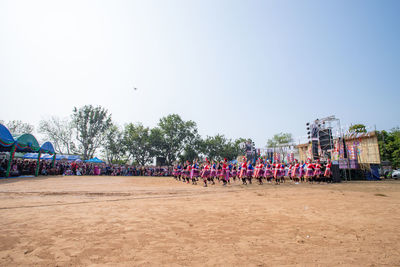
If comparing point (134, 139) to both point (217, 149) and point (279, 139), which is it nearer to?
point (217, 149)

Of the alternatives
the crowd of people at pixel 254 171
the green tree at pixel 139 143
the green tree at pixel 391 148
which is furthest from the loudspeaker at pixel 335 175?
the green tree at pixel 139 143

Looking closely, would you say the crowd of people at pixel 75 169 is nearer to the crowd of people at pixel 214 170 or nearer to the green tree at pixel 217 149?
the crowd of people at pixel 214 170

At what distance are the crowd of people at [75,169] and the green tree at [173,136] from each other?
11107 mm

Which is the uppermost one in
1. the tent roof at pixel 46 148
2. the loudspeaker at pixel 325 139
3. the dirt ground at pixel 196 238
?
the loudspeaker at pixel 325 139

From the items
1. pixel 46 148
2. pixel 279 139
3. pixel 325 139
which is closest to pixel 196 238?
pixel 325 139

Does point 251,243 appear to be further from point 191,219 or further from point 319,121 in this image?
point 319,121

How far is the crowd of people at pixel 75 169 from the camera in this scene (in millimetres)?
22375

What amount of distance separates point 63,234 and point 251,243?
2.99 metres

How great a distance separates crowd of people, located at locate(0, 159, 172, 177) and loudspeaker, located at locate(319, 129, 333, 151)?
2588 cm

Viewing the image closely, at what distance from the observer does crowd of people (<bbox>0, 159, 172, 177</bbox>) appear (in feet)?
73.4

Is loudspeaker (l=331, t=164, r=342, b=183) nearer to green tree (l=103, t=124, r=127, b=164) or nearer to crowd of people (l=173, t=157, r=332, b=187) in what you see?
crowd of people (l=173, t=157, r=332, b=187)

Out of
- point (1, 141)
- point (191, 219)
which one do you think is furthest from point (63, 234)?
point (1, 141)

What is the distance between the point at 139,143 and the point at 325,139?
126 feet

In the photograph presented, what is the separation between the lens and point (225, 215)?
478 cm
